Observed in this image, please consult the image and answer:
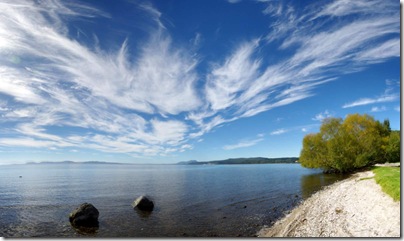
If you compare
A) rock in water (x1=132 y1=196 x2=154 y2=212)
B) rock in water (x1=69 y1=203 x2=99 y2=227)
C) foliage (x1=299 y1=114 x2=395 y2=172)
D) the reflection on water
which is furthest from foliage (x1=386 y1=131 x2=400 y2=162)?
rock in water (x1=69 y1=203 x2=99 y2=227)

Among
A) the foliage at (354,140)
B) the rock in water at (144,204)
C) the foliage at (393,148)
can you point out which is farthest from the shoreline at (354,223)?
the foliage at (393,148)

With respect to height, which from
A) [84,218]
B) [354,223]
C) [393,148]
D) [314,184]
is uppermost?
[393,148]

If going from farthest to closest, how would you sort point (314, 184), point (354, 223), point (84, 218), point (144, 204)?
point (314, 184)
point (144, 204)
point (84, 218)
point (354, 223)

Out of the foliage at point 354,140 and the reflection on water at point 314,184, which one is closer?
the reflection on water at point 314,184

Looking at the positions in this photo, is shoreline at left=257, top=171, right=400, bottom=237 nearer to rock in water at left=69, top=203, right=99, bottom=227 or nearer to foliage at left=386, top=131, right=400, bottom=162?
rock in water at left=69, top=203, right=99, bottom=227

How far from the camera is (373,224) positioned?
325 inches

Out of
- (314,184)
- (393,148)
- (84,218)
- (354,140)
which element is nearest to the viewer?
(84,218)

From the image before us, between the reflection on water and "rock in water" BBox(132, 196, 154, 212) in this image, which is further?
the reflection on water

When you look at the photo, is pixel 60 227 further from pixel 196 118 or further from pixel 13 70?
pixel 196 118

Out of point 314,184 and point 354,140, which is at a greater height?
point 354,140

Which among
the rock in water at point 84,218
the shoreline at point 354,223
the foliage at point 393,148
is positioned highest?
the foliage at point 393,148

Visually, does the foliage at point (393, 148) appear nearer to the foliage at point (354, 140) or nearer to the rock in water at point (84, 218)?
the foliage at point (354, 140)

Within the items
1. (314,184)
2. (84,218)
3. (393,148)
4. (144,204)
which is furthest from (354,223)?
(393,148)

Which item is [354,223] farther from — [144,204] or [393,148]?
[393,148]
